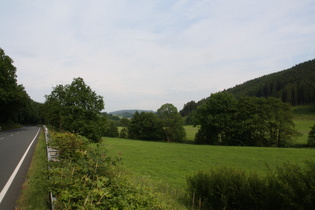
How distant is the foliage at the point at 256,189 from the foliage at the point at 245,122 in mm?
36463

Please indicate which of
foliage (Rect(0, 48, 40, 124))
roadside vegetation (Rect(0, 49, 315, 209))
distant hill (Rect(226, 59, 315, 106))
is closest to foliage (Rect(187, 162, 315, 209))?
roadside vegetation (Rect(0, 49, 315, 209))

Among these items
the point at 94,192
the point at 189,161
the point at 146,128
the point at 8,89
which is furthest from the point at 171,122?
the point at 94,192

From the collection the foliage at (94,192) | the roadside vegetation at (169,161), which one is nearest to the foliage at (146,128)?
the roadside vegetation at (169,161)

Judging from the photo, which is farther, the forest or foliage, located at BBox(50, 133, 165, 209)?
the forest

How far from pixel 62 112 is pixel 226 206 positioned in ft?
54.6

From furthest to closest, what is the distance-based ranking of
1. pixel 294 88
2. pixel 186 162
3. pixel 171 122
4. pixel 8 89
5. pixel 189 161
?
pixel 294 88 → pixel 171 122 → pixel 8 89 → pixel 189 161 → pixel 186 162

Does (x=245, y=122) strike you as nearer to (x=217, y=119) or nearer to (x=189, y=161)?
(x=217, y=119)

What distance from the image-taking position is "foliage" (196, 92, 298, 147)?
136ft

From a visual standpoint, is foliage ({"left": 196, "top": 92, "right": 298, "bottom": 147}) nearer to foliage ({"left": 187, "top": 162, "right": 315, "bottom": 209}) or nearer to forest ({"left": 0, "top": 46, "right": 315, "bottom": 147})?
forest ({"left": 0, "top": 46, "right": 315, "bottom": 147})

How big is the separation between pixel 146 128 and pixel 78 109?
45.7 meters

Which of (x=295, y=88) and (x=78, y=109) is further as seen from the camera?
(x=295, y=88)

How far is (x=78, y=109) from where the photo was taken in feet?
63.0

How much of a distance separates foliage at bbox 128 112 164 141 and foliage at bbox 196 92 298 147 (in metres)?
16.2

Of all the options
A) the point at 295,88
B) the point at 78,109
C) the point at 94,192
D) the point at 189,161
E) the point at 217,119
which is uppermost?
the point at 295,88
